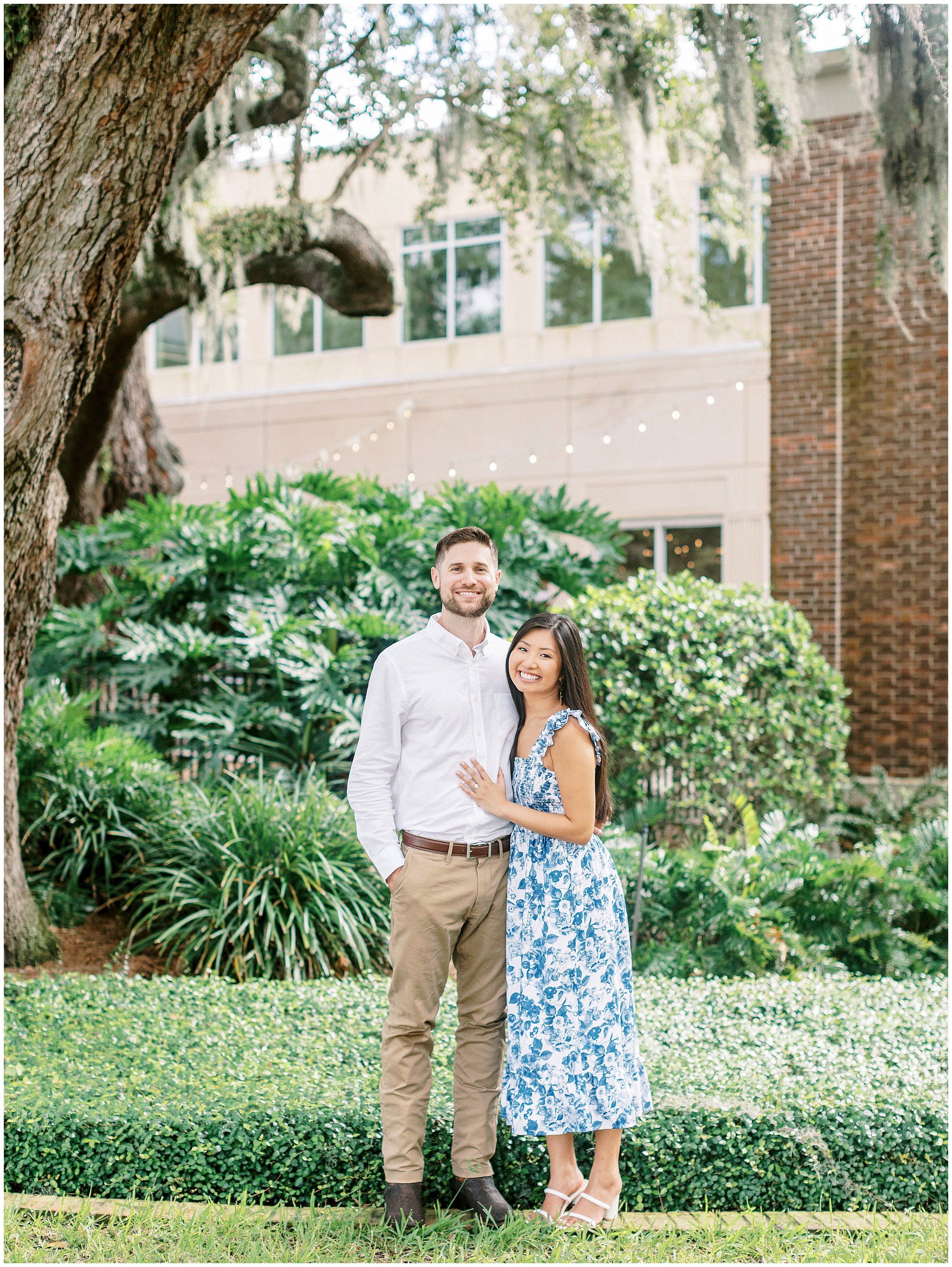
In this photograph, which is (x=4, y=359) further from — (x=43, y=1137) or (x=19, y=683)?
(x=43, y=1137)

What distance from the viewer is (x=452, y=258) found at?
Result: 659 inches

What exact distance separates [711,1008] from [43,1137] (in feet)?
8.89

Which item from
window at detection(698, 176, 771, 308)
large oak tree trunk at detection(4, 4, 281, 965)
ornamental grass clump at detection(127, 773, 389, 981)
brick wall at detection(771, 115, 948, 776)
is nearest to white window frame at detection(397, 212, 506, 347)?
window at detection(698, 176, 771, 308)

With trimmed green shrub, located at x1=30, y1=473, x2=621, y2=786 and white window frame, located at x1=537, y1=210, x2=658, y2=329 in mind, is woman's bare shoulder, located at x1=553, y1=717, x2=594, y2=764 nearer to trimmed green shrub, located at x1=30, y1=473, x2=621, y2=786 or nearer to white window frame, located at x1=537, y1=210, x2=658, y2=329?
trimmed green shrub, located at x1=30, y1=473, x2=621, y2=786

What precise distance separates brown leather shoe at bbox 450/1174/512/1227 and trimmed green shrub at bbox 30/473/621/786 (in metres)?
3.84

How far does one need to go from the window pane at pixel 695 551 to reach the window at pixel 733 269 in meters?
3.09

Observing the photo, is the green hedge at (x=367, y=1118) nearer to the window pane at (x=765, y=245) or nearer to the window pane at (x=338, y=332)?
the window pane at (x=765, y=245)

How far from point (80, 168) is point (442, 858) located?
284 centimetres

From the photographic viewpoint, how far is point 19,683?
4941 millimetres

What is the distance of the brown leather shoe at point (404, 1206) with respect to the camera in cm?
319

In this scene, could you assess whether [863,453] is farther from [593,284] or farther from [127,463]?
[593,284]

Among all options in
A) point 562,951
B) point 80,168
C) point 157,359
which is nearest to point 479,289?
point 157,359

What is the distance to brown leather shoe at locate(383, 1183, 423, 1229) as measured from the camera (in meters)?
3.19

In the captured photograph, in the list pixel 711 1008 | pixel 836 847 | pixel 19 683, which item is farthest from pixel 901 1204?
pixel 836 847
